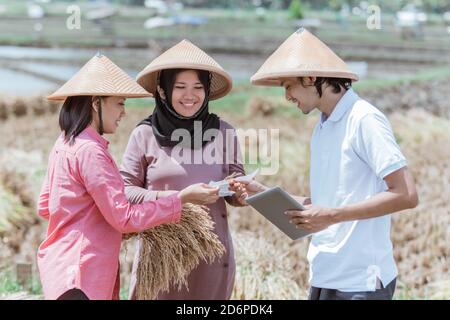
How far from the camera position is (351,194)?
2850 mm

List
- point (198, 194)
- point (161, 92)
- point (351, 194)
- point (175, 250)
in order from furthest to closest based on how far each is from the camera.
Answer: point (161, 92) → point (175, 250) → point (198, 194) → point (351, 194)

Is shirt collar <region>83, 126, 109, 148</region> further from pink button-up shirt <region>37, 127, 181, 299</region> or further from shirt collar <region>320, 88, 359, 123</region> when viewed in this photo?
shirt collar <region>320, 88, 359, 123</region>

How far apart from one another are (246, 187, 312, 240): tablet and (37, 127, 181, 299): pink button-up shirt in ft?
1.26

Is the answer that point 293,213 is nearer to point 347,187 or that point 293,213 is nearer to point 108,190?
point 347,187

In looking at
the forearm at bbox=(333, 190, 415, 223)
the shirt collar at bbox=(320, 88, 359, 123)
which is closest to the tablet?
the forearm at bbox=(333, 190, 415, 223)

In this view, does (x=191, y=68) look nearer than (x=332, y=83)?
No

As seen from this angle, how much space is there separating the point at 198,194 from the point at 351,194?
58cm

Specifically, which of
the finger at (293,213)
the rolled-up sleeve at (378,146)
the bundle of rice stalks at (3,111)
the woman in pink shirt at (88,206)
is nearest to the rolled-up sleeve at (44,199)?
the woman in pink shirt at (88,206)

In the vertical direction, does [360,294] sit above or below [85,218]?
below

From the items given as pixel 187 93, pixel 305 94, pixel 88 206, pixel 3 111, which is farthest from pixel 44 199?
pixel 3 111

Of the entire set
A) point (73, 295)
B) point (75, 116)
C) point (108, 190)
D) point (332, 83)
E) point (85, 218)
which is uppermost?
point (332, 83)
